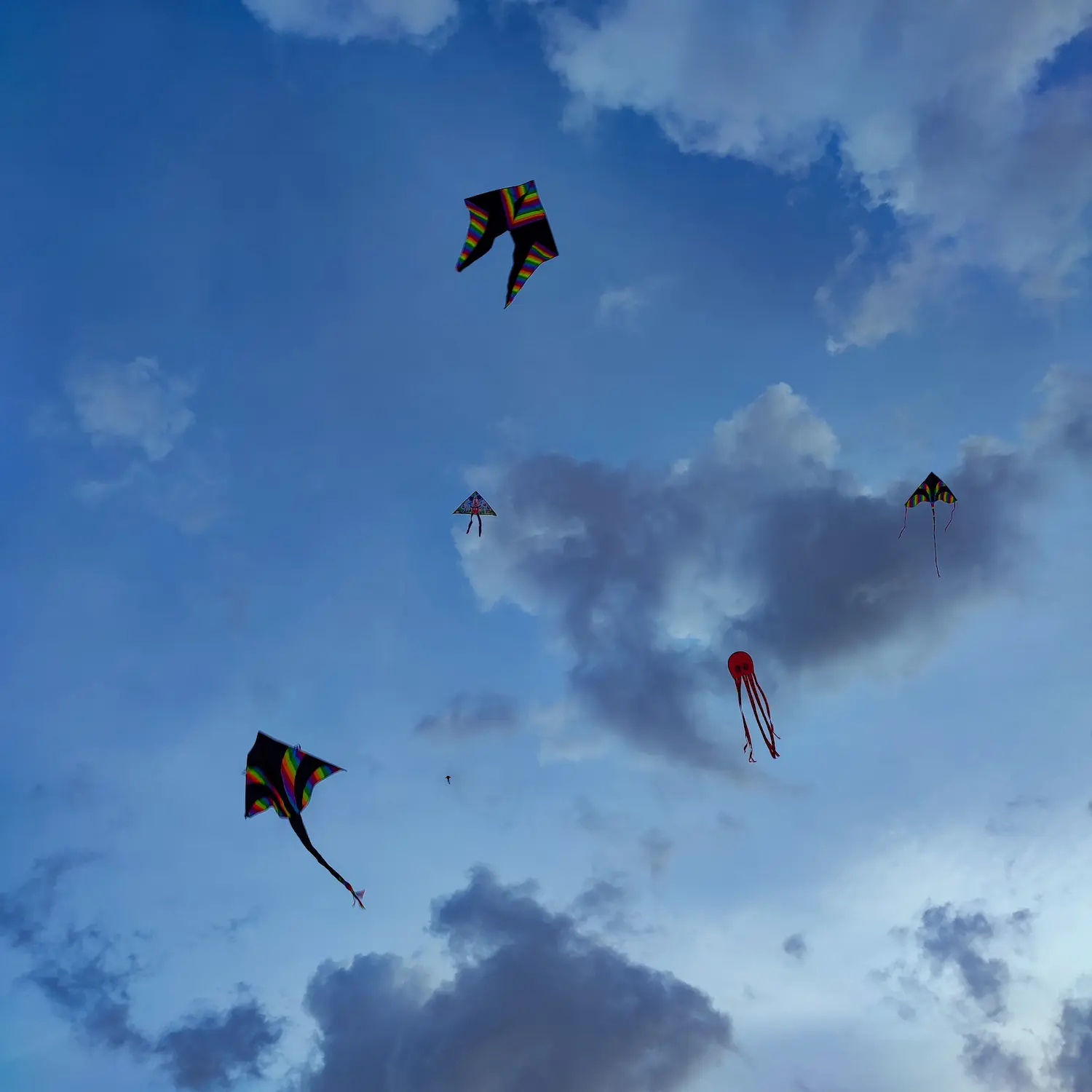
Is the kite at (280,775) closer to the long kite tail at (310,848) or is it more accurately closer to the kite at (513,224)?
the long kite tail at (310,848)

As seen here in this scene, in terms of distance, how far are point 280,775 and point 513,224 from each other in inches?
1297

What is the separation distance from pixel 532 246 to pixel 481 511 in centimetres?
3515

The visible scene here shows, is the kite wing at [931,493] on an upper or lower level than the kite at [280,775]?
upper

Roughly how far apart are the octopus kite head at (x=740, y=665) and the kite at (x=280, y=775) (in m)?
24.1

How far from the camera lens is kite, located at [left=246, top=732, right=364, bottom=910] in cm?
4731

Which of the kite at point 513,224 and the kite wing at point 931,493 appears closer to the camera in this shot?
the kite at point 513,224

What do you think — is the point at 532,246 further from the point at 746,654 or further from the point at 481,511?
the point at 481,511

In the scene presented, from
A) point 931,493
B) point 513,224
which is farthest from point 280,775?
point 931,493

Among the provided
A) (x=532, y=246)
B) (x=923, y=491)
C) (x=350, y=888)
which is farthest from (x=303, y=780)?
(x=923, y=491)

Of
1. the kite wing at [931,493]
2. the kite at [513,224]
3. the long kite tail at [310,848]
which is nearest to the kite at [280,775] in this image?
the long kite tail at [310,848]

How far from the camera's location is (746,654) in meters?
53.2

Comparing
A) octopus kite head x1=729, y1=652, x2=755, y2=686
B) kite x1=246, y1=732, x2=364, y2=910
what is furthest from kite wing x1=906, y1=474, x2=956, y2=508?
kite x1=246, y1=732, x2=364, y2=910

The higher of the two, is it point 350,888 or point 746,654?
point 746,654

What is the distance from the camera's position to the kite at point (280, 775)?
4731cm
